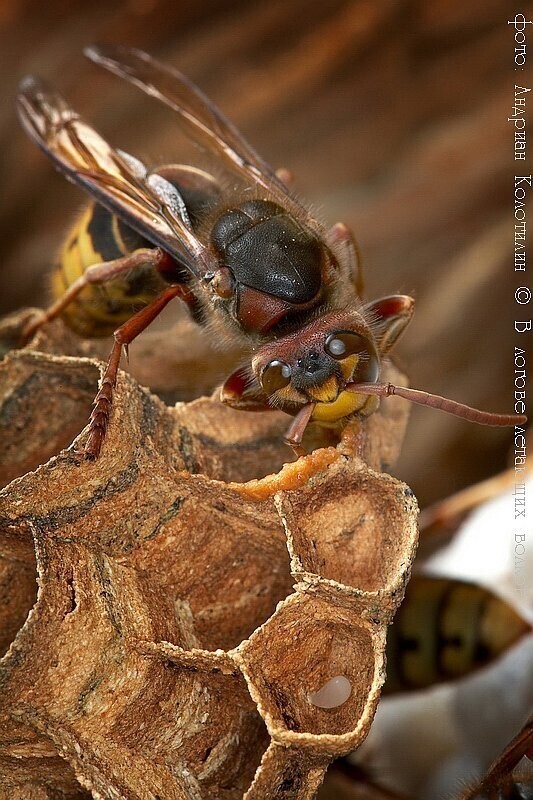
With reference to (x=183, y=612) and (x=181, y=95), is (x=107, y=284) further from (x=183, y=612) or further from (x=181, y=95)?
(x=183, y=612)

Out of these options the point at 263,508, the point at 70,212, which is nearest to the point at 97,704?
the point at 263,508

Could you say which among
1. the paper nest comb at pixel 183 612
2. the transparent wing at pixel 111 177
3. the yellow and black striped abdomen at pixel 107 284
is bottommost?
the paper nest comb at pixel 183 612

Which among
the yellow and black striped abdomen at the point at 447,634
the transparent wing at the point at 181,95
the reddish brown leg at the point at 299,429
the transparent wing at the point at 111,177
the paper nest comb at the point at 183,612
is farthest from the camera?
the transparent wing at the point at 181,95

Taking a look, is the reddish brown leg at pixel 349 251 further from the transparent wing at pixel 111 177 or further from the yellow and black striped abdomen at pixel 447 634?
the yellow and black striped abdomen at pixel 447 634

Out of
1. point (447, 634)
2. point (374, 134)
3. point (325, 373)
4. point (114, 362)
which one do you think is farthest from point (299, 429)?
point (374, 134)

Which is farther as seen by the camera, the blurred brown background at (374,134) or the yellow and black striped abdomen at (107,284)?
the blurred brown background at (374,134)

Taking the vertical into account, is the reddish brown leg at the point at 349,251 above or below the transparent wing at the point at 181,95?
below

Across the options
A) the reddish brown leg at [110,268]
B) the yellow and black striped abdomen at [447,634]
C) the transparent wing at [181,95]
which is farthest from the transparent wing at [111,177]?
the yellow and black striped abdomen at [447,634]

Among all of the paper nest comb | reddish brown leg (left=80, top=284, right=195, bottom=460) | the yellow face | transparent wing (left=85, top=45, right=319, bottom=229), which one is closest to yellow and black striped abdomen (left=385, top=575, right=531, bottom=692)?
the paper nest comb
